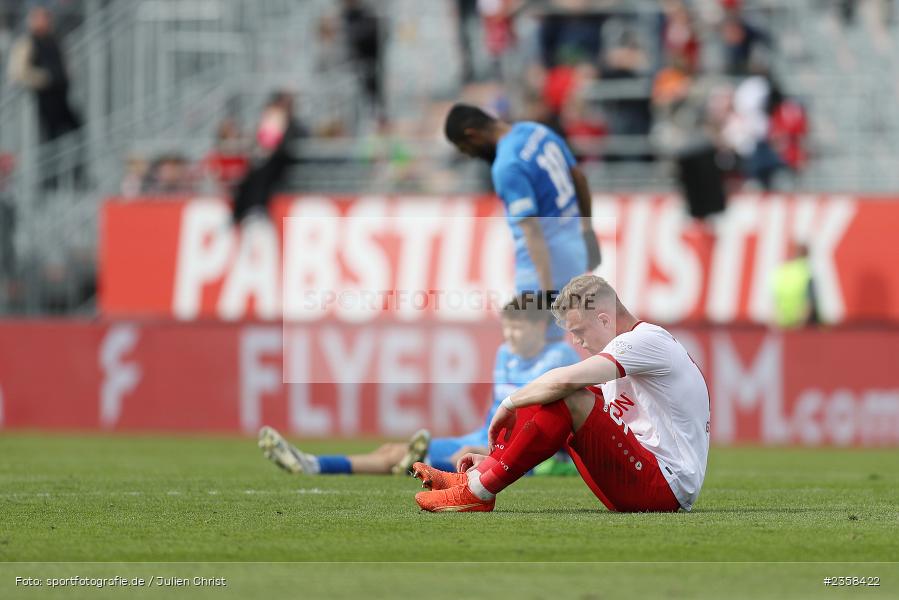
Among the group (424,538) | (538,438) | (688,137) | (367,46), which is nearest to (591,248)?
(538,438)

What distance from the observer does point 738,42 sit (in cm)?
2420

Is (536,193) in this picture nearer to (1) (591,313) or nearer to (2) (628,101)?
(1) (591,313)

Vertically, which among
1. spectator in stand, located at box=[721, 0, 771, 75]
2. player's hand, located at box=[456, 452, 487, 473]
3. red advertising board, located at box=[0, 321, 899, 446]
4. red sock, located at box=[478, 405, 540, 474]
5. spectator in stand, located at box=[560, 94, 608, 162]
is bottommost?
red advertising board, located at box=[0, 321, 899, 446]

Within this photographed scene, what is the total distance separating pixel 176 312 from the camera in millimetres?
23359

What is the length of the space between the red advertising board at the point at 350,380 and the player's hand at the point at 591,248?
774 centimetres

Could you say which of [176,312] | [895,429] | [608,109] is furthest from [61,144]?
[895,429]

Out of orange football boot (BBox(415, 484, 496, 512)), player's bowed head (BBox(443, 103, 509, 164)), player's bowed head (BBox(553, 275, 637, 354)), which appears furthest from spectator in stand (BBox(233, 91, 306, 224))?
player's bowed head (BBox(553, 275, 637, 354))

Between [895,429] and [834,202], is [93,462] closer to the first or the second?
[895,429]

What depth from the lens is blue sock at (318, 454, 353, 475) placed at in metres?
12.1

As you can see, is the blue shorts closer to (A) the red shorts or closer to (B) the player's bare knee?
(A) the red shorts

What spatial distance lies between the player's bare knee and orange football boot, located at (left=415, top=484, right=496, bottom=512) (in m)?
0.85

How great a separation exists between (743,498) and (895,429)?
9477 millimetres

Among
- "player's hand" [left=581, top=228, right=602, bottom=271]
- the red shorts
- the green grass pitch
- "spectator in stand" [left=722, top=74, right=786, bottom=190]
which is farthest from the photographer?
"spectator in stand" [left=722, top=74, right=786, bottom=190]

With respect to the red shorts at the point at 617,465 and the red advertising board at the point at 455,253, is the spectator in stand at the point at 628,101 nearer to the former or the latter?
the red advertising board at the point at 455,253
